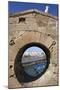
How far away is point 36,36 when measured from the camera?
10.8ft

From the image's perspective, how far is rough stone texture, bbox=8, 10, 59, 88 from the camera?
3191mm

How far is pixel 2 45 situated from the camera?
124 inches

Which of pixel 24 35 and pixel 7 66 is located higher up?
pixel 24 35

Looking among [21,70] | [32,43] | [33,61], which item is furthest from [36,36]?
[21,70]

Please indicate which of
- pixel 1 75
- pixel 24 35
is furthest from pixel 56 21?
pixel 1 75

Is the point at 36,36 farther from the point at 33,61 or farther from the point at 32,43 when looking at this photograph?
the point at 33,61

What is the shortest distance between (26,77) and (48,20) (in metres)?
0.75

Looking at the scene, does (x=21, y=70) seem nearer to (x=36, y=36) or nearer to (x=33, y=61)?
(x=33, y=61)

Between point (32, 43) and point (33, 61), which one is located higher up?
point (32, 43)

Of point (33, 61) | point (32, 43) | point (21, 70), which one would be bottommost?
point (21, 70)

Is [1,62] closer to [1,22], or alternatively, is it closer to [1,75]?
[1,75]

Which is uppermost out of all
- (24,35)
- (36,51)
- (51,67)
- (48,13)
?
(48,13)

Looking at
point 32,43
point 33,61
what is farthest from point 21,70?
point 32,43

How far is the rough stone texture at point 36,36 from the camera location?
319cm
